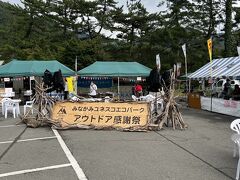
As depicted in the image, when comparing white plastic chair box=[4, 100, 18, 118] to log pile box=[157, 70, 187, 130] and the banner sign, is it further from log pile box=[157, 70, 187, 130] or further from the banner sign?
log pile box=[157, 70, 187, 130]

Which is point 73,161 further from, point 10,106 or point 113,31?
point 113,31

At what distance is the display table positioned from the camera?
1755cm

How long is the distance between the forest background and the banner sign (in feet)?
91.7

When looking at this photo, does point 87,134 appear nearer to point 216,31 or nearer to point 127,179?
point 127,179

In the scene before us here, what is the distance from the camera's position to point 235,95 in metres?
19.5

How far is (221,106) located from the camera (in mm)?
19203

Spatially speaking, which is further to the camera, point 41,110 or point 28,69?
point 28,69

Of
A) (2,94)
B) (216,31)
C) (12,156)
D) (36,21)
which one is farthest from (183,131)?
(36,21)

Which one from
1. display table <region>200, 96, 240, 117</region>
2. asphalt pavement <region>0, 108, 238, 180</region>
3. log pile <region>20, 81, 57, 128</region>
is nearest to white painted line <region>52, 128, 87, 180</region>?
asphalt pavement <region>0, 108, 238, 180</region>

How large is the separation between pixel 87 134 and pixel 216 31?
34.7 metres

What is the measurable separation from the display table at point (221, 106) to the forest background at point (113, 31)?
19.4 m

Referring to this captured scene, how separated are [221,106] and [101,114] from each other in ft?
27.9

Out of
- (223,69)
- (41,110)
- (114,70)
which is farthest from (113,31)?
(41,110)

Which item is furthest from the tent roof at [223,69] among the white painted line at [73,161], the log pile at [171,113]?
the white painted line at [73,161]
